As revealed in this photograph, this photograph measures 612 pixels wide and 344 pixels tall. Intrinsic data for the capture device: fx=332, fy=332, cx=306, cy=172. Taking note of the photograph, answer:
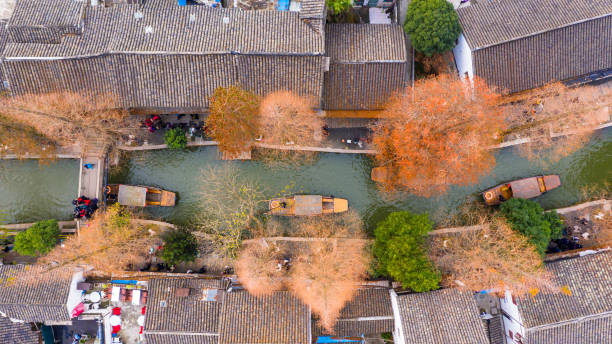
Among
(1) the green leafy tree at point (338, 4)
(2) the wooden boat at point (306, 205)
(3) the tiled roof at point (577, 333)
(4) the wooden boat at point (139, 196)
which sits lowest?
(3) the tiled roof at point (577, 333)

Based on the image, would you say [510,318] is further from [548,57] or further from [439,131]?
[548,57]

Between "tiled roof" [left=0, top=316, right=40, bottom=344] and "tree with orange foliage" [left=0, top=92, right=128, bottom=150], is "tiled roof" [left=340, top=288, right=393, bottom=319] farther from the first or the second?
"tiled roof" [left=0, top=316, right=40, bottom=344]

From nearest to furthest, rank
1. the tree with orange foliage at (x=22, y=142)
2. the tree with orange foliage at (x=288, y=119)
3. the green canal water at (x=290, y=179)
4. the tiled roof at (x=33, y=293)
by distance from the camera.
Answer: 1. the tree with orange foliage at (x=22, y=142)
2. the tree with orange foliage at (x=288, y=119)
3. the tiled roof at (x=33, y=293)
4. the green canal water at (x=290, y=179)

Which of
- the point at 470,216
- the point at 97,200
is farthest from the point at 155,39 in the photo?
the point at 470,216

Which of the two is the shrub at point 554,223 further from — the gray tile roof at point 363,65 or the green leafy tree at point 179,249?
the green leafy tree at point 179,249

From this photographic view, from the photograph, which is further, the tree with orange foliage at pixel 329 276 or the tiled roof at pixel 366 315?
the tiled roof at pixel 366 315

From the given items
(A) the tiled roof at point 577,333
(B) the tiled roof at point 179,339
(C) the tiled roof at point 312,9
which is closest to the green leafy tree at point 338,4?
(C) the tiled roof at point 312,9
